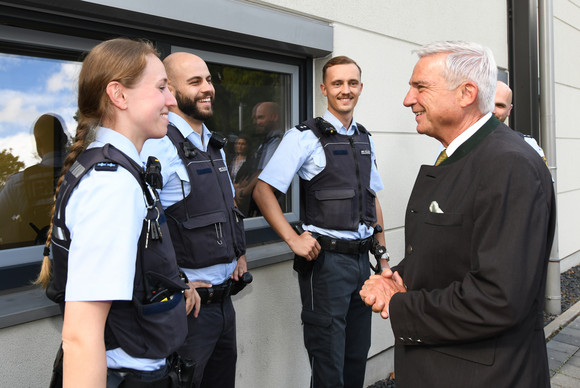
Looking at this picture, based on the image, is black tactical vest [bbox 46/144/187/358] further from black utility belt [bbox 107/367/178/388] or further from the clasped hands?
the clasped hands

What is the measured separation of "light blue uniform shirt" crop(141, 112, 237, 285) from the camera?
2.20 metres

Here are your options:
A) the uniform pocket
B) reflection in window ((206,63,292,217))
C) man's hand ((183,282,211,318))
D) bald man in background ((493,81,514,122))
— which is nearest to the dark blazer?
man's hand ((183,282,211,318))

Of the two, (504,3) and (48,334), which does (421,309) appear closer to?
(48,334)

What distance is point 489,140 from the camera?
1.62 m

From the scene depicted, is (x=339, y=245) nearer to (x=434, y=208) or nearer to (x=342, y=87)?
(x=342, y=87)

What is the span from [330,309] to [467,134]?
60.8 inches

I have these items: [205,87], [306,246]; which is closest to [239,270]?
[306,246]

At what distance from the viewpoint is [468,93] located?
1.69 metres

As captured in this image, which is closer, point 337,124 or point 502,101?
point 337,124

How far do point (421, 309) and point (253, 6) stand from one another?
215 cm

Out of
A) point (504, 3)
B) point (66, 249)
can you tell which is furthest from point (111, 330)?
point (504, 3)

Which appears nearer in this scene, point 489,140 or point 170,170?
point 489,140

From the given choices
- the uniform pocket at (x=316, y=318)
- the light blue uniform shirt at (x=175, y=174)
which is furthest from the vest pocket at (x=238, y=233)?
the uniform pocket at (x=316, y=318)

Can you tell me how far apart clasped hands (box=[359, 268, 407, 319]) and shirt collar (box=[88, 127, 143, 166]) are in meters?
0.96
